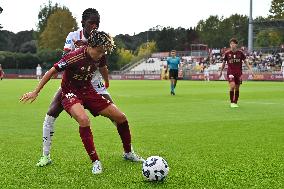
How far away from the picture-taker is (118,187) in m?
5.32

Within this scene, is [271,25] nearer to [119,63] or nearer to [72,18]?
[119,63]

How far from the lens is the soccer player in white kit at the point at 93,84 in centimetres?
675

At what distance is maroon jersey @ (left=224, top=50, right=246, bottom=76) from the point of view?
17156 millimetres

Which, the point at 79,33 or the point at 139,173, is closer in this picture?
the point at 139,173

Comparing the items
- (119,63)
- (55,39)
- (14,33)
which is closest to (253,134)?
(119,63)

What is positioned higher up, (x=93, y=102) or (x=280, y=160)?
(x=93, y=102)

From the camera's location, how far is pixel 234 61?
678 inches

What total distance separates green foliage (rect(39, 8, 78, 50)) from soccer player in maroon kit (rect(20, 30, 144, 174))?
316ft

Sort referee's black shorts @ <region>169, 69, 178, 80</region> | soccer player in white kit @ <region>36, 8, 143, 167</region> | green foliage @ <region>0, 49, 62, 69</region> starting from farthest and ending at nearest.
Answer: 1. green foliage @ <region>0, 49, 62, 69</region>
2. referee's black shorts @ <region>169, 69, 178, 80</region>
3. soccer player in white kit @ <region>36, 8, 143, 167</region>

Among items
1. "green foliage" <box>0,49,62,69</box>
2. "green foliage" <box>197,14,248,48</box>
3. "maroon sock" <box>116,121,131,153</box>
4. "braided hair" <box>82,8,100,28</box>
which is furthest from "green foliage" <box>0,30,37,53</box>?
"maroon sock" <box>116,121,131,153</box>

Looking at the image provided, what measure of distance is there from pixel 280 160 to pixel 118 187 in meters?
2.57

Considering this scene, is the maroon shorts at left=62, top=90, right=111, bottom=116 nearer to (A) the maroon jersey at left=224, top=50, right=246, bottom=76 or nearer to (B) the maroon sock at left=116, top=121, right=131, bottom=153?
(B) the maroon sock at left=116, top=121, right=131, bottom=153

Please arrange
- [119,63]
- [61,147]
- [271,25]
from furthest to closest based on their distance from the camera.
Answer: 1. [119,63]
2. [271,25]
3. [61,147]

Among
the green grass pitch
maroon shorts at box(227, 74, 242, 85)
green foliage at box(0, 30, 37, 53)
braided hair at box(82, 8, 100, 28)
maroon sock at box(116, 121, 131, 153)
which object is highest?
green foliage at box(0, 30, 37, 53)
